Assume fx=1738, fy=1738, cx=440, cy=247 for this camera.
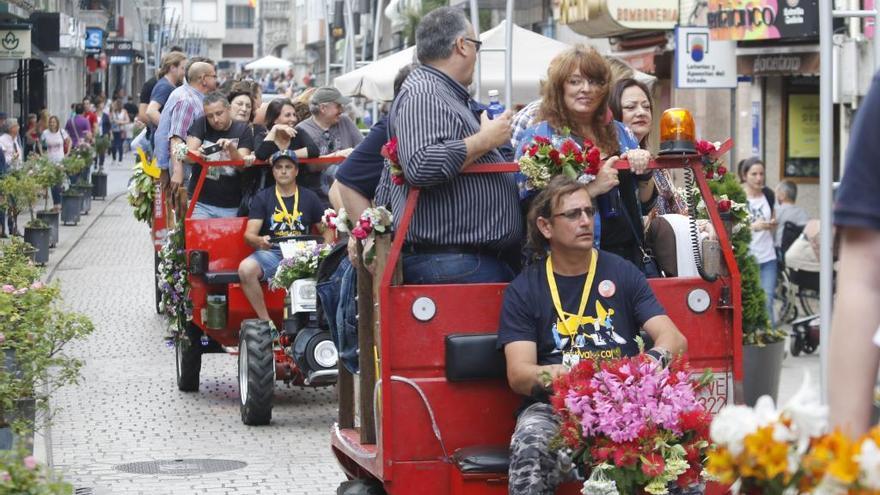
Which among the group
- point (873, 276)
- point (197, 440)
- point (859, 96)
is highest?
point (859, 96)

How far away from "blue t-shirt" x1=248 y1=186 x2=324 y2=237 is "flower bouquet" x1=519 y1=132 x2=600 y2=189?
17.8ft

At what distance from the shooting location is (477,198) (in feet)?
21.2

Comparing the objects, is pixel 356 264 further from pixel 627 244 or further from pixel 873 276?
pixel 873 276

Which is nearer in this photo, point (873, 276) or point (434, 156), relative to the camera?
point (873, 276)

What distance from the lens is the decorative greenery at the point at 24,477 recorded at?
445cm

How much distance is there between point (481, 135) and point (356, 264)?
87cm

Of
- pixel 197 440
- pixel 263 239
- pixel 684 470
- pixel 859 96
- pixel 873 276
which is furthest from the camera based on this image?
pixel 859 96

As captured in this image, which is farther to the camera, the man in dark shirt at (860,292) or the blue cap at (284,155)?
the blue cap at (284,155)

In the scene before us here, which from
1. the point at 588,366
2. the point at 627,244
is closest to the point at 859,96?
the point at 627,244

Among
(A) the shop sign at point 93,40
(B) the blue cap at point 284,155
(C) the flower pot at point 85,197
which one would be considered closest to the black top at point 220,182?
(B) the blue cap at point 284,155

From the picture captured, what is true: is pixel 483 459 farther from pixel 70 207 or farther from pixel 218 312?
pixel 70 207

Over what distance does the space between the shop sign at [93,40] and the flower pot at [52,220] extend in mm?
28409

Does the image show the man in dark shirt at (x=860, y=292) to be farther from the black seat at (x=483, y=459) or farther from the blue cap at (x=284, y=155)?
the blue cap at (x=284, y=155)

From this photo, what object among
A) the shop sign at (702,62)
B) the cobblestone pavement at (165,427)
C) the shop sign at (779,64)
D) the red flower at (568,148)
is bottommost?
the cobblestone pavement at (165,427)
